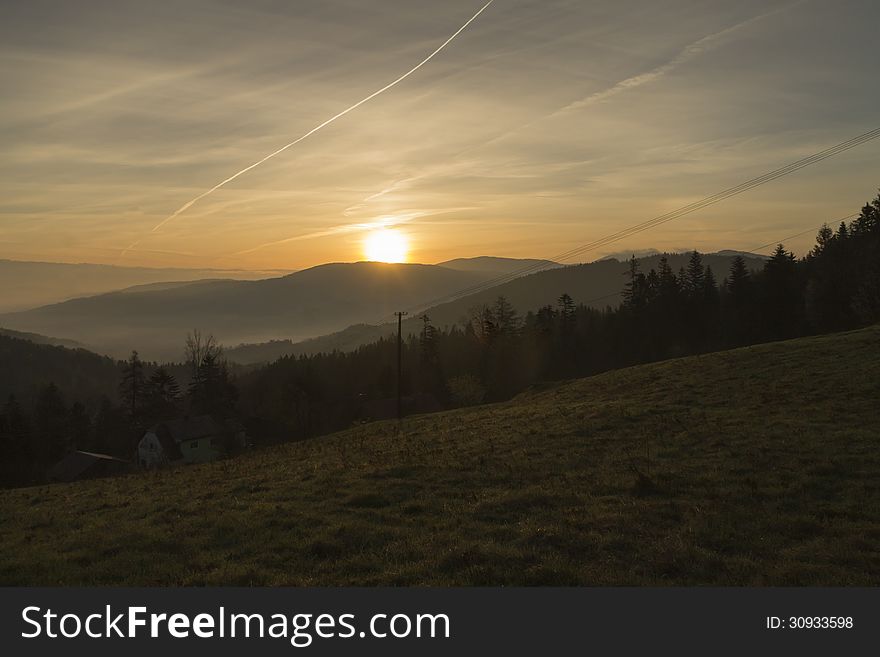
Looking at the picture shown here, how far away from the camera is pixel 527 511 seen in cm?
1572

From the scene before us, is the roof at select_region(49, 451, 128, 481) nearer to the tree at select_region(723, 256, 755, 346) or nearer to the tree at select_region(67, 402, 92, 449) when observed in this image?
the tree at select_region(67, 402, 92, 449)

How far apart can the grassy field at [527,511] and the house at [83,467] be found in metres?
60.6

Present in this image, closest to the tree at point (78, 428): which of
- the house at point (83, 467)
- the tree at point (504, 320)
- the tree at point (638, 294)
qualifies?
the house at point (83, 467)

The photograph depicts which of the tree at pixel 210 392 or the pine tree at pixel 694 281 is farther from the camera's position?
the tree at pixel 210 392

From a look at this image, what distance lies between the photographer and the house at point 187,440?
8950 centimetres

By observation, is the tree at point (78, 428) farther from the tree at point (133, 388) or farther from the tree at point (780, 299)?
the tree at point (780, 299)

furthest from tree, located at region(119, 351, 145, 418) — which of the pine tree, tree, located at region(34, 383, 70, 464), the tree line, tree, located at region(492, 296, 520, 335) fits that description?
the pine tree

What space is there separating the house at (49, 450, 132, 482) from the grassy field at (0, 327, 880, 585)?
6062 cm

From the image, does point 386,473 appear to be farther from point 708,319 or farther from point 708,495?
point 708,319

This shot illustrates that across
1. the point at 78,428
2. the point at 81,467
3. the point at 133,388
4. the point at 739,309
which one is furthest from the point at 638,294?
the point at 78,428

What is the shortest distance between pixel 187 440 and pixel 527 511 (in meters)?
86.8

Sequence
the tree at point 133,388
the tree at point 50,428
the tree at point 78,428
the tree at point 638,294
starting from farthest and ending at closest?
the tree at point 638,294, the tree at point 133,388, the tree at point 78,428, the tree at point 50,428

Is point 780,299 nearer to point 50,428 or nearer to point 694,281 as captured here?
point 694,281

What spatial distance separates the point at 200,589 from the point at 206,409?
110 m
